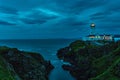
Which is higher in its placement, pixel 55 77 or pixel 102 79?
pixel 102 79

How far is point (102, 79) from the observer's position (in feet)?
161

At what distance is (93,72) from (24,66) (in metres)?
22.5

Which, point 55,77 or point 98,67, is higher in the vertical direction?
point 98,67

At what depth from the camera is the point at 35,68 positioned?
6806cm

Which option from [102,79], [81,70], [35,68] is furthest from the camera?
[81,70]

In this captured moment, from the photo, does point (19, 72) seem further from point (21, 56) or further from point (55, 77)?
point (55, 77)

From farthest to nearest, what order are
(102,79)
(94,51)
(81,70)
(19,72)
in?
(94,51)
(81,70)
(19,72)
(102,79)

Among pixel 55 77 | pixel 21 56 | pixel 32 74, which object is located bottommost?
pixel 55 77

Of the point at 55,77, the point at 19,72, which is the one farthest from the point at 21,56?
the point at 55,77

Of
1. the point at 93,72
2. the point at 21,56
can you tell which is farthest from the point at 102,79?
the point at 21,56

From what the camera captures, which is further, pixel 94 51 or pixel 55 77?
→ pixel 94 51

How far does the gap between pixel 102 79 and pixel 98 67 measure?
2164 centimetres

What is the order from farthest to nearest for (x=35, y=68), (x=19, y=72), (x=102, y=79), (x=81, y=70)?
(x=81, y=70) → (x=35, y=68) → (x=19, y=72) → (x=102, y=79)

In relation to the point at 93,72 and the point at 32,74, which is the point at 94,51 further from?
the point at 32,74
